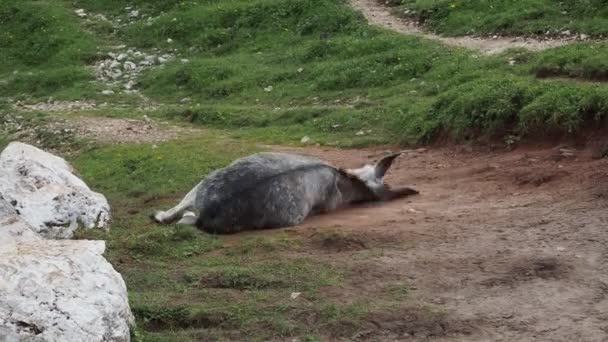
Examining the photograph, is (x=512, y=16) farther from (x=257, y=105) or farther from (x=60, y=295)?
(x=60, y=295)

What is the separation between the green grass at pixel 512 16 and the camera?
51.7 ft

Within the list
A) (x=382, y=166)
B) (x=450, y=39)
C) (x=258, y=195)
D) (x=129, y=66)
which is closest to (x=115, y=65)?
(x=129, y=66)

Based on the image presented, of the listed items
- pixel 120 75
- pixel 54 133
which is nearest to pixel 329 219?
pixel 54 133

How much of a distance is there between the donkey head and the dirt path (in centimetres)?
589

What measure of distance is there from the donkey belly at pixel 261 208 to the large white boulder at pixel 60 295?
2.55 meters

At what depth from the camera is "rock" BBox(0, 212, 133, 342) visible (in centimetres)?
545

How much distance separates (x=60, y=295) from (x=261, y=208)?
11.2 feet

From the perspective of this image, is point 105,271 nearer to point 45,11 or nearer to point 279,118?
point 279,118

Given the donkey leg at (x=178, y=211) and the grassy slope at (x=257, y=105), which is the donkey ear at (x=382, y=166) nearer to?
the grassy slope at (x=257, y=105)

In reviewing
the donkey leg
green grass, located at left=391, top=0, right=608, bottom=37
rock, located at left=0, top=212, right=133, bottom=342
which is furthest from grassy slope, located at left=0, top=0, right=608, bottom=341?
green grass, located at left=391, top=0, right=608, bottom=37

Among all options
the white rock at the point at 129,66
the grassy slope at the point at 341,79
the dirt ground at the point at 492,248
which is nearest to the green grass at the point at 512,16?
the grassy slope at the point at 341,79

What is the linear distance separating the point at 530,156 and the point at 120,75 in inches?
487

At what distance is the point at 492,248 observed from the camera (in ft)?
24.5

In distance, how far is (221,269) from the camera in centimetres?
744
